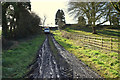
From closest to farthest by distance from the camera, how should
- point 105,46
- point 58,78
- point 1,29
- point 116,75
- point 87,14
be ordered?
point 58,78 → point 116,75 → point 105,46 → point 1,29 → point 87,14

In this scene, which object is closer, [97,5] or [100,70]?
[100,70]

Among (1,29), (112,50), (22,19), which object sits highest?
(22,19)

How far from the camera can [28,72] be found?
19.3 feet

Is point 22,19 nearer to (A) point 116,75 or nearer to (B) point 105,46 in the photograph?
(B) point 105,46

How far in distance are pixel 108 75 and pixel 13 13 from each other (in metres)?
17.0

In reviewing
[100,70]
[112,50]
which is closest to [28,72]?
[100,70]

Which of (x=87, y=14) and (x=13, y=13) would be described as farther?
(x=87, y=14)

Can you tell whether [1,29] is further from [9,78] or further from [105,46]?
[105,46]

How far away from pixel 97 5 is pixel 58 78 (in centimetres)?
2069

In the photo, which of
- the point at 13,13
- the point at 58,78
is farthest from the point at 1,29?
the point at 58,78

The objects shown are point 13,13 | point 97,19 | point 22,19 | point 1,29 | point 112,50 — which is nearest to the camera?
point 112,50

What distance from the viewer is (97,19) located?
70.4ft

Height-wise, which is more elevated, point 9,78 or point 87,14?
point 87,14

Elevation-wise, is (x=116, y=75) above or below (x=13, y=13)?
below
